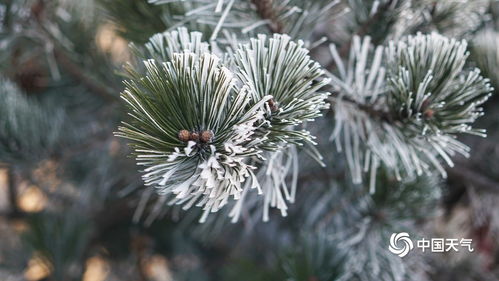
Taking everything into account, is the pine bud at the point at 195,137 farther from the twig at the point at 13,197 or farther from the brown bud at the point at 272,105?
the twig at the point at 13,197

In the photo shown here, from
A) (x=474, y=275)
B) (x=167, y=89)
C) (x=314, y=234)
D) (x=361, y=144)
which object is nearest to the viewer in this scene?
(x=167, y=89)

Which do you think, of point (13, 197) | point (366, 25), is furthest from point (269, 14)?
point (13, 197)

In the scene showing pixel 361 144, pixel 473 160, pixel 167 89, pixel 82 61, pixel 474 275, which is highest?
pixel 82 61

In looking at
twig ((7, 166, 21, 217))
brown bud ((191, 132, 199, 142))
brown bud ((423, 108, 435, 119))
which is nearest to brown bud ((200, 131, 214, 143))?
brown bud ((191, 132, 199, 142))

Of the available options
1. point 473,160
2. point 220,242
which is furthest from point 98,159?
point 473,160

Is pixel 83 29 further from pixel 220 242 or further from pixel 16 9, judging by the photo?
pixel 220 242
